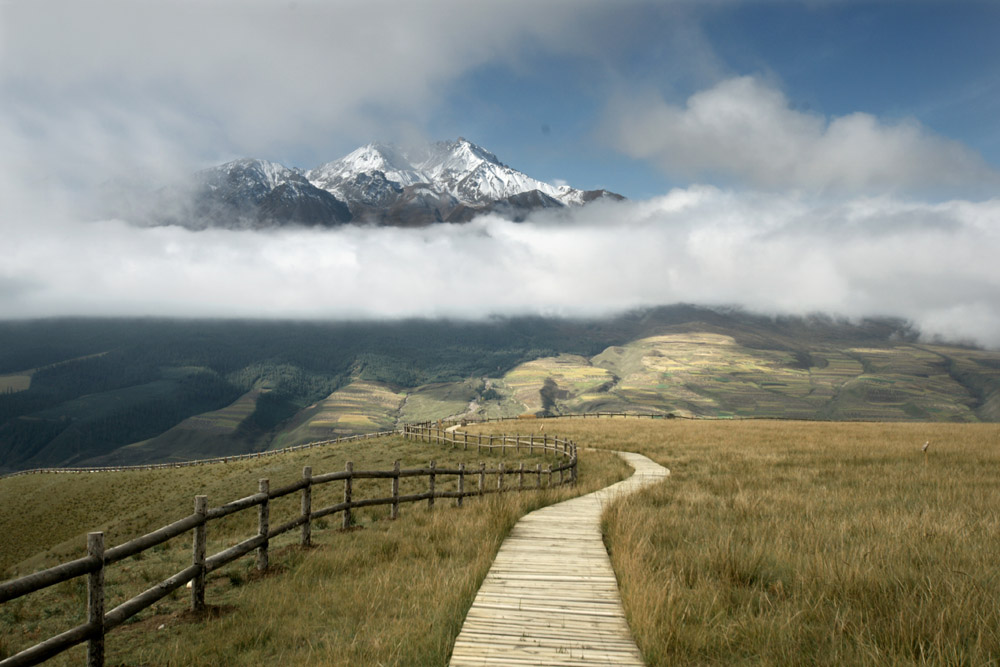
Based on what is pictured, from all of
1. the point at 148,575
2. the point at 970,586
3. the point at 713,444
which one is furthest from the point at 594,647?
the point at 713,444

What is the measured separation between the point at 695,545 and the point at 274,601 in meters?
6.32

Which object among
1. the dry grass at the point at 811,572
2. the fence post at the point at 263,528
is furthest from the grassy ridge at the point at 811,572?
the fence post at the point at 263,528

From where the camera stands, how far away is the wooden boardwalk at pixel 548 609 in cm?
531

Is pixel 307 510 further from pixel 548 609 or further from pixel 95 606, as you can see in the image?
pixel 548 609

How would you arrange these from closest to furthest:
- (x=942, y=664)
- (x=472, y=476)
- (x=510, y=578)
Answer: (x=942, y=664) → (x=510, y=578) → (x=472, y=476)

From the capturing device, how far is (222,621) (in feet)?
22.5

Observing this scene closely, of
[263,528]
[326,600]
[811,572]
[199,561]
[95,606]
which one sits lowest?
[326,600]

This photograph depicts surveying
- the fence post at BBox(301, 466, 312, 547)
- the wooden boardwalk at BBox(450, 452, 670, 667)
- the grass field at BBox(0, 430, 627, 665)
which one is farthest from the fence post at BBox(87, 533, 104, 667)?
the fence post at BBox(301, 466, 312, 547)

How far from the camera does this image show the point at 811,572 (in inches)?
290

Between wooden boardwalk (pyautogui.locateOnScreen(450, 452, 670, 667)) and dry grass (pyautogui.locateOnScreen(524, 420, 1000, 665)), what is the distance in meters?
0.30

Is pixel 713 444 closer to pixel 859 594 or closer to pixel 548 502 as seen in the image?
pixel 548 502

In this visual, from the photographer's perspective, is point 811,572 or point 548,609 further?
point 811,572

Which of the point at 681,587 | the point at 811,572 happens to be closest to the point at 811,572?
the point at 811,572

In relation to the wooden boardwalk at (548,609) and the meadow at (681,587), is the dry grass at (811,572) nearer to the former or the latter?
the meadow at (681,587)
